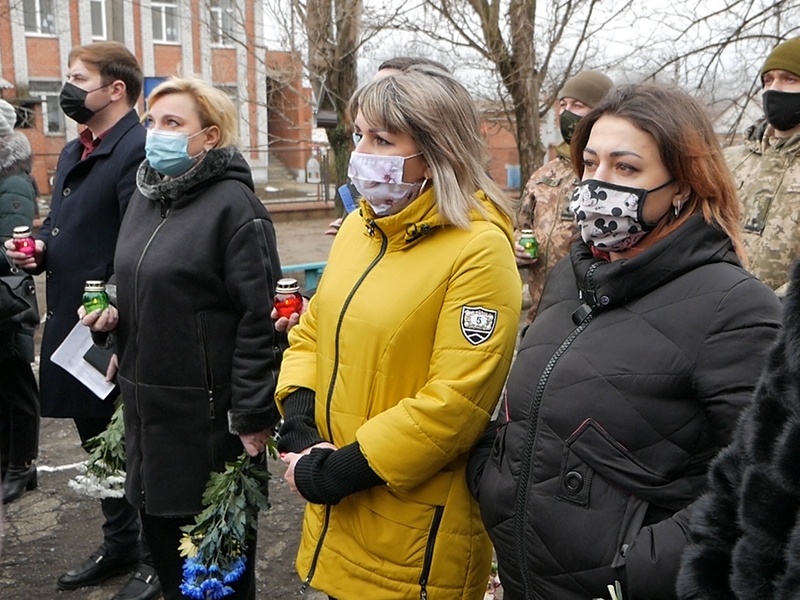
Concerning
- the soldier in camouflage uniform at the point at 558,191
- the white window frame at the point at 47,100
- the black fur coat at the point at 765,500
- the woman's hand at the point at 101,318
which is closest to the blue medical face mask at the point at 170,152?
the woman's hand at the point at 101,318

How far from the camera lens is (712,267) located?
1913mm

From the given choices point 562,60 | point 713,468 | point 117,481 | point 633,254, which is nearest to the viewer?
point 713,468

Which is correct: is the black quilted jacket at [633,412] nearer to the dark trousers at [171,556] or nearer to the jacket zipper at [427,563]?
the jacket zipper at [427,563]

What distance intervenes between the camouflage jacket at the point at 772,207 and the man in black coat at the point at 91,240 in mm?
2668

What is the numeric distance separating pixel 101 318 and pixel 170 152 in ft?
2.24

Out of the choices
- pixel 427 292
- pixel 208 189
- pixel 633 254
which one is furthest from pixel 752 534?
pixel 208 189

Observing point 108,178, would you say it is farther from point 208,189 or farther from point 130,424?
point 130,424

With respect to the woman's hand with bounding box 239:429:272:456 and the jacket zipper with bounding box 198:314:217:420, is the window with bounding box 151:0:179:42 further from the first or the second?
the woman's hand with bounding box 239:429:272:456

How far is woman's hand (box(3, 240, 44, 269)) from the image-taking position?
3859mm

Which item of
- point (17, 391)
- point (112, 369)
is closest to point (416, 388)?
point (112, 369)

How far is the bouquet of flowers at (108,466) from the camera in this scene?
3.62 m

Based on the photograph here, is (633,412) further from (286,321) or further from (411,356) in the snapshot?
(286,321)

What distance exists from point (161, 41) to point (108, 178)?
3008 centimetres

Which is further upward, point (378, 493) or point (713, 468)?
point (713, 468)
